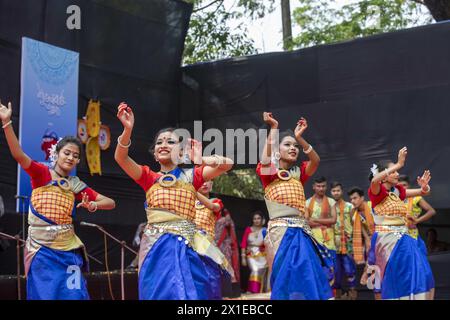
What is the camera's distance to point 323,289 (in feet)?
16.4

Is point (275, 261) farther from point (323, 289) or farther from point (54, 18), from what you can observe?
point (54, 18)

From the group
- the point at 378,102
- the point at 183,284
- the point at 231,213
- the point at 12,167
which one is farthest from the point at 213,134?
the point at 183,284

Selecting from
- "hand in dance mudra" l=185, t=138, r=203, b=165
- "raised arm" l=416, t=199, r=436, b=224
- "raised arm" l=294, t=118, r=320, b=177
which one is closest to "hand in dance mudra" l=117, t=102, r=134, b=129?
"hand in dance mudra" l=185, t=138, r=203, b=165

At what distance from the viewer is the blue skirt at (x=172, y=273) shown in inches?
159

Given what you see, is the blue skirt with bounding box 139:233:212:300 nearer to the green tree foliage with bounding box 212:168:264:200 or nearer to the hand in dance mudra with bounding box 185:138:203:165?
the hand in dance mudra with bounding box 185:138:203:165

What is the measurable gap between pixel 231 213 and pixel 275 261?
5.93 metres

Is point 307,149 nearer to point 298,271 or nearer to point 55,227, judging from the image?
point 298,271

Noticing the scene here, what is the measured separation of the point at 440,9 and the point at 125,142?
25.7 ft

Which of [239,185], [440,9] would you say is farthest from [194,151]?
[239,185]

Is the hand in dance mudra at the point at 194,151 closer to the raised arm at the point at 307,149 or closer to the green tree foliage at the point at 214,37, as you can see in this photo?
the raised arm at the point at 307,149

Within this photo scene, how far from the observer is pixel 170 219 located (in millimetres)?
4211
